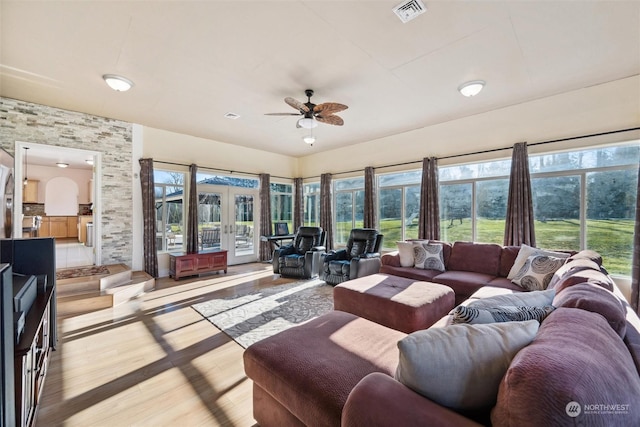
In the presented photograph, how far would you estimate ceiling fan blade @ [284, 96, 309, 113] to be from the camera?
3.20 metres

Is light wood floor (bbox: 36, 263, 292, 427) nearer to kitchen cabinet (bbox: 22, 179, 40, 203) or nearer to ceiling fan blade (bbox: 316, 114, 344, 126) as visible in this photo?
ceiling fan blade (bbox: 316, 114, 344, 126)

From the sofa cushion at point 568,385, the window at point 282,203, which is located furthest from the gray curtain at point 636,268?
the window at point 282,203

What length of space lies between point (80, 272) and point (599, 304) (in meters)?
5.93

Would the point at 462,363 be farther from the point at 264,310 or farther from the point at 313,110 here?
the point at 313,110

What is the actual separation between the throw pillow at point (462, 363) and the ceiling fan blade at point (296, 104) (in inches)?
115

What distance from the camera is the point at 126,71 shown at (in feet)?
10.3

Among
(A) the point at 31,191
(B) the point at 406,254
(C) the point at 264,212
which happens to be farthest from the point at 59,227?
(B) the point at 406,254

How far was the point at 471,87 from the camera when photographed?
3.41 meters

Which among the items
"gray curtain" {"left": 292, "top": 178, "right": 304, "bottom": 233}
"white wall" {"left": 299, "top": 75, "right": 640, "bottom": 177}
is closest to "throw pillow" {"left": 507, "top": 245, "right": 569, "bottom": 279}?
"white wall" {"left": 299, "top": 75, "right": 640, "bottom": 177}

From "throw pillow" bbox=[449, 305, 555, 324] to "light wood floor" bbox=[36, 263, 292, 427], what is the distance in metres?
1.51

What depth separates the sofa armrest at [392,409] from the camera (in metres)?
0.83

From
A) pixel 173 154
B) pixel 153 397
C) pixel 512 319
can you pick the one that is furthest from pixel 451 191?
pixel 173 154

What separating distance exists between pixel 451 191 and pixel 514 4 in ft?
10.9

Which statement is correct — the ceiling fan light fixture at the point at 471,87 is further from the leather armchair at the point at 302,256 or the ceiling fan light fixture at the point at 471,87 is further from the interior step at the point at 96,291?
the interior step at the point at 96,291
